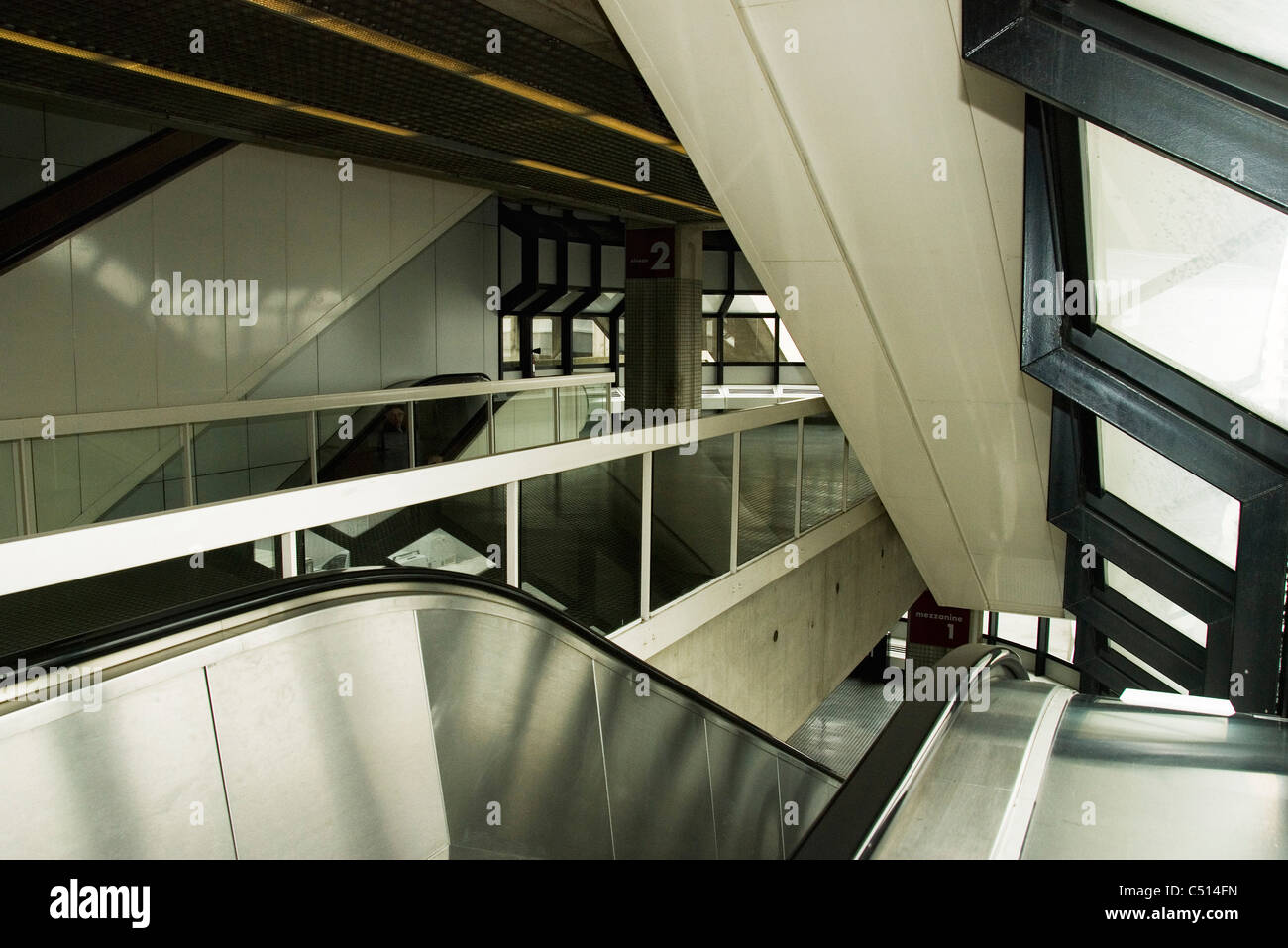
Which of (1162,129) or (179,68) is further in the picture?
(179,68)

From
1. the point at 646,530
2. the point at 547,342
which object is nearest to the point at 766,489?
the point at 646,530

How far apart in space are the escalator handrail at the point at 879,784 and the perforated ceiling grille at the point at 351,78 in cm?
421

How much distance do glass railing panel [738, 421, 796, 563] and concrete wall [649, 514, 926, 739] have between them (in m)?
0.42

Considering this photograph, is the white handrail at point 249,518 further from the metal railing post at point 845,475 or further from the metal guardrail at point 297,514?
the metal railing post at point 845,475

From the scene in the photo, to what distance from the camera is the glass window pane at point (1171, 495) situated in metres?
4.87

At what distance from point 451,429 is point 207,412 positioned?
7.17 feet

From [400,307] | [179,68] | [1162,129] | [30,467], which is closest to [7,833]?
[1162,129]

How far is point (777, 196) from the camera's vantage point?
468 centimetres

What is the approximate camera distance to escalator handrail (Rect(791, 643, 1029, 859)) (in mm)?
1528

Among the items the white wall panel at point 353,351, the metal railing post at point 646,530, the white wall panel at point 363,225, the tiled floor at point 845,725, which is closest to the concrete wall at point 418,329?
the white wall panel at point 353,351

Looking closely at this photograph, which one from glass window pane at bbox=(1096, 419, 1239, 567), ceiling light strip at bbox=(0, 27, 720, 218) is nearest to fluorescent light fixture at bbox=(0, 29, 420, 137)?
ceiling light strip at bbox=(0, 27, 720, 218)

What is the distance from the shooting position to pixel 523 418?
9438 mm
